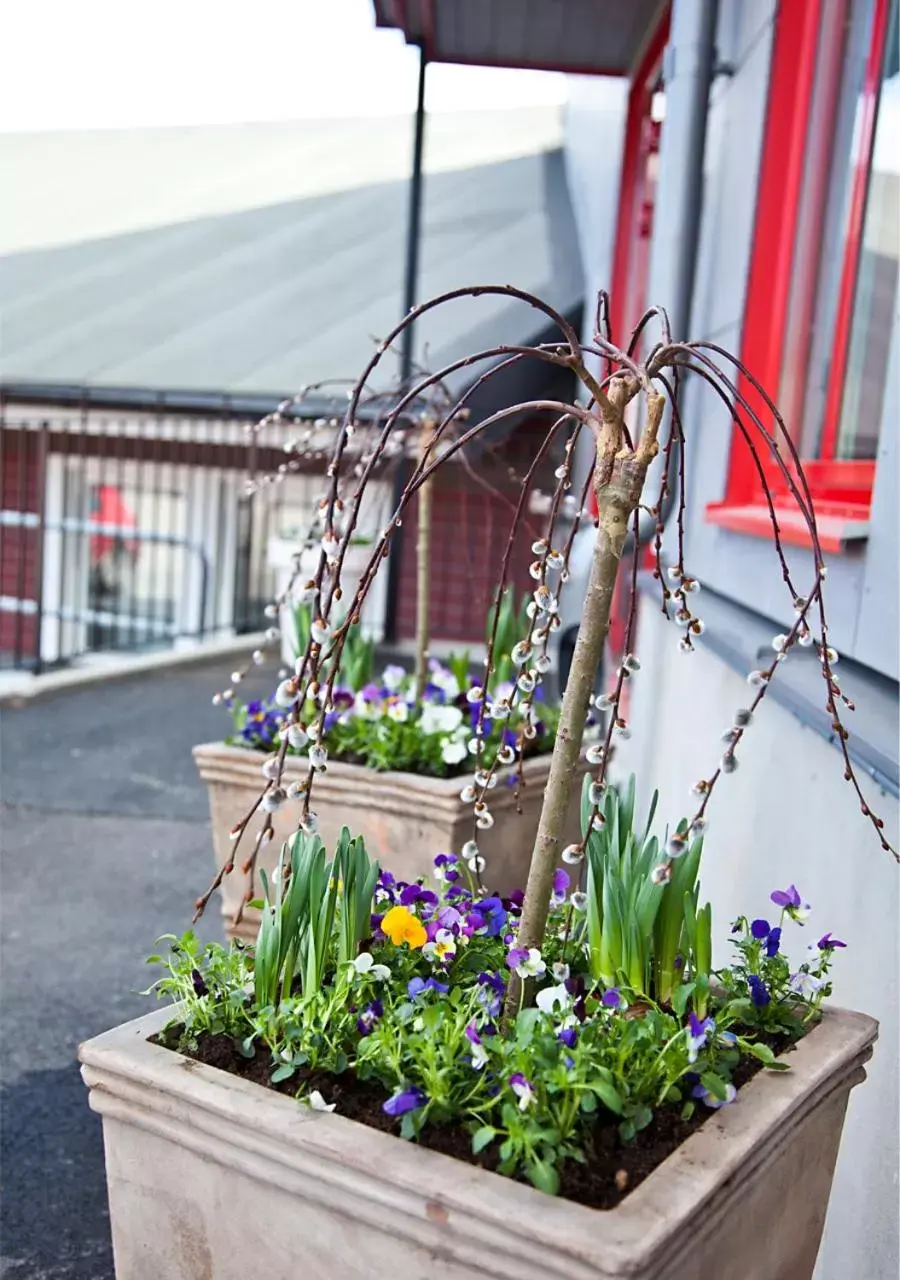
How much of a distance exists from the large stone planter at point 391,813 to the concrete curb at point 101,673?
124 inches

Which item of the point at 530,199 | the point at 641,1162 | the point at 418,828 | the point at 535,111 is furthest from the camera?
the point at 535,111

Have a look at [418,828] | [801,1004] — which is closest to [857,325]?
[418,828]

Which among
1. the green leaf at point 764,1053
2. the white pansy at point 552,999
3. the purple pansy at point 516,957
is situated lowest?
the green leaf at point 764,1053

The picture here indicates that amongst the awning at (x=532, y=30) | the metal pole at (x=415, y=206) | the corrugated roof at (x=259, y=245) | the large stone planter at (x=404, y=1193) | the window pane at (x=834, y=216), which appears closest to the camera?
the large stone planter at (x=404, y=1193)

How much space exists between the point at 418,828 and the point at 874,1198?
3.65ft

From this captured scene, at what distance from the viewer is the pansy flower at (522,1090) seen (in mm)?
1061

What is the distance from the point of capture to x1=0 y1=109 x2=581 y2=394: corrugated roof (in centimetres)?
800

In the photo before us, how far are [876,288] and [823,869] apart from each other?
116cm

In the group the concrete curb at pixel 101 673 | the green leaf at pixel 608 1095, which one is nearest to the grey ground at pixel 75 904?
the concrete curb at pixel 101 673

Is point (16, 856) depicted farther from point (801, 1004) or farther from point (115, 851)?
point (801, 1004)

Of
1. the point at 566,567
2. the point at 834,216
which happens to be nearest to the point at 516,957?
the point at 566,567

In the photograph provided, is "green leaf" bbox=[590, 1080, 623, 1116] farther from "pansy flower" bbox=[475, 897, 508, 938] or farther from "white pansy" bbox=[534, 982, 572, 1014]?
"pansy flower" bbox=[475, 897, 508, 938]

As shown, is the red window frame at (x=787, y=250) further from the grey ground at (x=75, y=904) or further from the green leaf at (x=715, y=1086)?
the grey ground at (x=75, y=904)

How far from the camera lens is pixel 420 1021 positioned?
3.89 feet
